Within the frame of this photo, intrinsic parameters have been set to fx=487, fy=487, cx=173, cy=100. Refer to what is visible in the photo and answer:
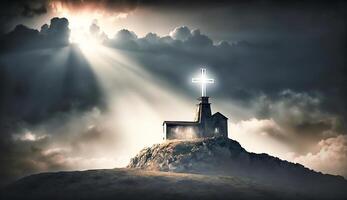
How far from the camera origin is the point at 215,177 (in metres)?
98.8

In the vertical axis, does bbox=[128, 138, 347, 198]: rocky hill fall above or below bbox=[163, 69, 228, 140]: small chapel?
below

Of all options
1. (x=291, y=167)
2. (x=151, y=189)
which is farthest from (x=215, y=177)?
(x=291, y=167)

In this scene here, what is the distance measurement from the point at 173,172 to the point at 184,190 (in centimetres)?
1462

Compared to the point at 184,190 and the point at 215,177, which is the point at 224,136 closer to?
the point at 215,177

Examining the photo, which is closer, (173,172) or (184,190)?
(184,190)

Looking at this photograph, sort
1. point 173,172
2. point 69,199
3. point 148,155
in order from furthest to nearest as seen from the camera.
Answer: point 148,155 < point 173,172 < point 69,199

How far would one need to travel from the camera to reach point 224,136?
376 feet

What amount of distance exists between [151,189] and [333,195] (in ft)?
141

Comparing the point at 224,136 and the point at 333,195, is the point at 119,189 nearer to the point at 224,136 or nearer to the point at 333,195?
the point at 224,136

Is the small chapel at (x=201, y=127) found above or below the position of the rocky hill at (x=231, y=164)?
above

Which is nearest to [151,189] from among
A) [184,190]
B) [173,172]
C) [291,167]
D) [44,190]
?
[184,190]

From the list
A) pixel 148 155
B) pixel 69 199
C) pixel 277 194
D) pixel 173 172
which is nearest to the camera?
pixel 69 199

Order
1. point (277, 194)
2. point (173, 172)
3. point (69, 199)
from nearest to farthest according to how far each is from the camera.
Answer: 1. point (69, 199)
2. point (277, 194)
3. point (173, 172)

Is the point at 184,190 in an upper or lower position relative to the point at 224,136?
lower
